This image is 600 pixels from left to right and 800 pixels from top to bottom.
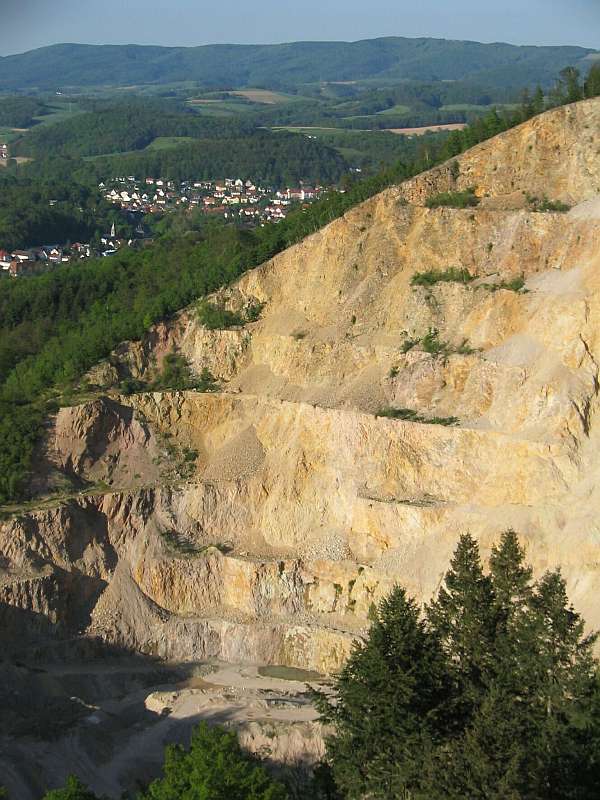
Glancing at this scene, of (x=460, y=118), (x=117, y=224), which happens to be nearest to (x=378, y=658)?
(x=117, y=224)

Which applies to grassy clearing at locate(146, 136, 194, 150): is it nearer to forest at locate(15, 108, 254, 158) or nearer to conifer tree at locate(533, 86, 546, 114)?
forest at locate(15, 108, 254, 158)

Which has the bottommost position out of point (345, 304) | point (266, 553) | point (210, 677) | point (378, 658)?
point (210, 677)

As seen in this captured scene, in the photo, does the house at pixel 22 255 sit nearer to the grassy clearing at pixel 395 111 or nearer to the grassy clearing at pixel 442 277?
the grassy clearing at pixel 442 277

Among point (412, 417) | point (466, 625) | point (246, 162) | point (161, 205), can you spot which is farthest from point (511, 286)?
point (246, 162)

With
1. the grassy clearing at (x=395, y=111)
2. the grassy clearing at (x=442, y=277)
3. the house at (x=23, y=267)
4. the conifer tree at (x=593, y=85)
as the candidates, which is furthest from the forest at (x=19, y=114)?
the grassy clearing at (x=442, y=277)

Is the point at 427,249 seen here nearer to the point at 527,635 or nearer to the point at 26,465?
the point at 26,465

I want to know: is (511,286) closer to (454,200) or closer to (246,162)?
(454,200)

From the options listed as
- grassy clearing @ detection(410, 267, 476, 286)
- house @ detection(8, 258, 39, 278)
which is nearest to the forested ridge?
grassy clearing @ detection(410, 267, 476, 286)
